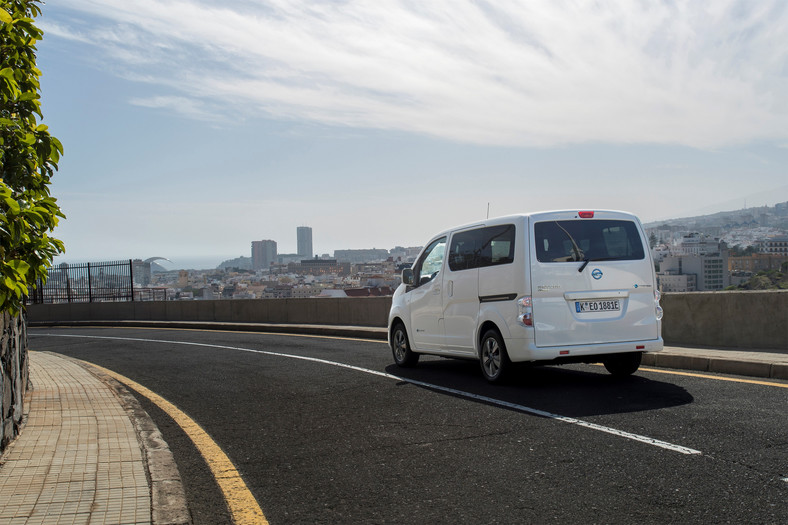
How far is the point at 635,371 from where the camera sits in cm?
998

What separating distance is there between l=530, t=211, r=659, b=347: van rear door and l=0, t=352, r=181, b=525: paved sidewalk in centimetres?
461

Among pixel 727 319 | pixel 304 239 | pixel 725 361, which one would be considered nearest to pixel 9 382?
pixel 725 361

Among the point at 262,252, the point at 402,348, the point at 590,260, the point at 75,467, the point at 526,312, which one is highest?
the point at 262,252

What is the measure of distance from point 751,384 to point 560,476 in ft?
14.7

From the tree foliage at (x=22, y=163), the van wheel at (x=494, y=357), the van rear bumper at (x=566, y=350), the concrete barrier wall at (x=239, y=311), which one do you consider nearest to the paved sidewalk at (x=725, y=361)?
the van rear bumper at (x=566, y=350)

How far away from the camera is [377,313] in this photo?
1992cm

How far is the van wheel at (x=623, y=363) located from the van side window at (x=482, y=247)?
5.82 feet

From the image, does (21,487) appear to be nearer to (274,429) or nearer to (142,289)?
(274,429)

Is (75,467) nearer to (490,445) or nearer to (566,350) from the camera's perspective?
(490,445)

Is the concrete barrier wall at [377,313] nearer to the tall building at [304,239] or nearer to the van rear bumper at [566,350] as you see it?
the van rear bumper at [566,350]

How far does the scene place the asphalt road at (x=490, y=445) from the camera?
458cm

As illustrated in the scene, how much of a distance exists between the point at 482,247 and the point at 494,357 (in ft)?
4.56

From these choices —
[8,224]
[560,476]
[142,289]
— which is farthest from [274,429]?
[142,289]

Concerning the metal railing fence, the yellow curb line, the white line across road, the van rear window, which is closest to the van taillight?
the van rear window
